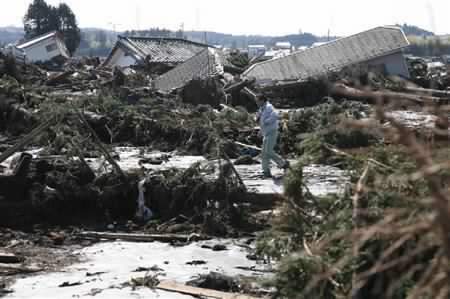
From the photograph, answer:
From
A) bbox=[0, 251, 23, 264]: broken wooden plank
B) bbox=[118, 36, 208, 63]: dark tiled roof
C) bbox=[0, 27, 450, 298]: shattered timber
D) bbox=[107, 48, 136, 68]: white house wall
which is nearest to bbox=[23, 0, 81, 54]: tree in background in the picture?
bbox=[107, 48, 136, 68]: white house wall

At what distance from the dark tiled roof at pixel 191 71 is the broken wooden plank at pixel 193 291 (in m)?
18.5

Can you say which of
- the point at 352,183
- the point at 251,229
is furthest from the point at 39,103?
the point at 352,183

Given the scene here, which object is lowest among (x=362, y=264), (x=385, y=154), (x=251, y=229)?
(x=251, y=229)

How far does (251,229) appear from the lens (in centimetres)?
1098

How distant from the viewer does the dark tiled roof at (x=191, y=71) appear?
26.9 m

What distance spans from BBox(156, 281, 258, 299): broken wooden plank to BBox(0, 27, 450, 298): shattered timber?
3 cm

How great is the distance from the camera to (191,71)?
2802 centimetres

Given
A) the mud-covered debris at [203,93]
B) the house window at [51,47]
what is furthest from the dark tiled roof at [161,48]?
the mud-covered debris at [203,93]

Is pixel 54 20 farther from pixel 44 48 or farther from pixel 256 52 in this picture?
pixel 256 52

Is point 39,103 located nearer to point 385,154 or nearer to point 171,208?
point 171,208

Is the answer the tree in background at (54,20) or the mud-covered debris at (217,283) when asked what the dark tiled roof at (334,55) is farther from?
the tree in background at (54,20)

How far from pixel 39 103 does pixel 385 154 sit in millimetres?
15961

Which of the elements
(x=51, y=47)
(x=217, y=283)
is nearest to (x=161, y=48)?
(x=51, y=47)

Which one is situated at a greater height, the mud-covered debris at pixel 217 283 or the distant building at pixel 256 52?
the distant building at pixel 256 52
